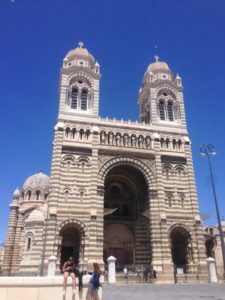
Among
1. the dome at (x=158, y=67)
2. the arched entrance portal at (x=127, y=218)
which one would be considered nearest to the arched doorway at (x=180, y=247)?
the arched entrance portal at (x=127, y=218)

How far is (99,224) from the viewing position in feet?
90.3

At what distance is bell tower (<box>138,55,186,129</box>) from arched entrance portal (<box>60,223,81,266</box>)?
1581 cm

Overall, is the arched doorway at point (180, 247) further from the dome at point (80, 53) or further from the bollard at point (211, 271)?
the dome at point (80, 53)

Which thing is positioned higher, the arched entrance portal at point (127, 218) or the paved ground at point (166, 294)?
the arched entrance portal at point (127, 218)

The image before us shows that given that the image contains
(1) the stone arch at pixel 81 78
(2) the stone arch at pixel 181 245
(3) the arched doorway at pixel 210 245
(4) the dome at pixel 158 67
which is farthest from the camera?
(3) the arched doorway at pixel 210 245

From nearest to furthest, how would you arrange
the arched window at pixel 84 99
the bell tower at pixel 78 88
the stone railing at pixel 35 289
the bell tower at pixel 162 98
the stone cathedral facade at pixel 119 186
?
the stone railing at pixel 35 289
the stone cathedral facade at pixel 119 186
the bell tower at pixel 78 88
the arched window at pixel 84 99
the bell tower at pixel 162 98

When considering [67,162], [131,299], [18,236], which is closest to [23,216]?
[18,236]

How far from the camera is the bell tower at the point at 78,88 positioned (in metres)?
32.9

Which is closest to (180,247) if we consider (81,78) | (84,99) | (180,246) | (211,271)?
(180,246)

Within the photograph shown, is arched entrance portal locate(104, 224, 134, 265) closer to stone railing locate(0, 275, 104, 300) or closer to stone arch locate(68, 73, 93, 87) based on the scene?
stone arch locate(68, 73, 93, 87)

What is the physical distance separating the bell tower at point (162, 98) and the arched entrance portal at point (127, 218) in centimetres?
756

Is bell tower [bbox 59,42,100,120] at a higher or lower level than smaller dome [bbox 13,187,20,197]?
higher

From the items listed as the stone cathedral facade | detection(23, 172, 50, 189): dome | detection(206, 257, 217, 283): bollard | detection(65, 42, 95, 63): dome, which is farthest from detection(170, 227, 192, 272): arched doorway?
detection(23, 172, 50, 189): dome

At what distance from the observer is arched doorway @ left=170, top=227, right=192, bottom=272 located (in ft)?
95.4
